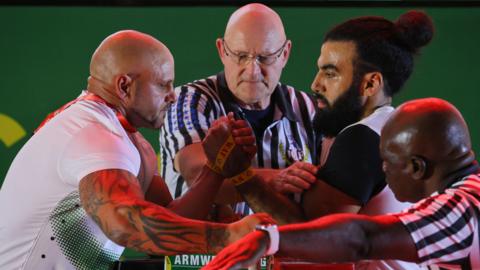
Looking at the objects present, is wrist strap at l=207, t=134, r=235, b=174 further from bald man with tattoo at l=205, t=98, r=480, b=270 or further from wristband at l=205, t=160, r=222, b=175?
bald man with tattoo at l=205, t=98, r=480, b=270

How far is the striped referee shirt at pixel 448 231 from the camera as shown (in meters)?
2.06

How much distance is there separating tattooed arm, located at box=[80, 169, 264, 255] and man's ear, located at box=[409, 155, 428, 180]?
1.68 feet

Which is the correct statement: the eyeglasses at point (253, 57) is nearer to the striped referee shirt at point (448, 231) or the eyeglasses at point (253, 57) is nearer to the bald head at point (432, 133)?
the bald head at point (432, 133)

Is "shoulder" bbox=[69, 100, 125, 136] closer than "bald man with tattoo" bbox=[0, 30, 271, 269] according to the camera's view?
No

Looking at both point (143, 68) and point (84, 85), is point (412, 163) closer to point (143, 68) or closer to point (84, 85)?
point (143, 68)

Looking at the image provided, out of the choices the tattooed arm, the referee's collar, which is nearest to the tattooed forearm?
the tattooed arm

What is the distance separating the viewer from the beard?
3.15m

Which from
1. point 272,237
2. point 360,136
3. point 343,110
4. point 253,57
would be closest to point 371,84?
point 343,110

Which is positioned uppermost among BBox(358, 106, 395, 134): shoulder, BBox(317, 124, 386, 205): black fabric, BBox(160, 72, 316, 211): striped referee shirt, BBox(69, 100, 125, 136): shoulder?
BBox(69, 100, 125, 136): shoulder

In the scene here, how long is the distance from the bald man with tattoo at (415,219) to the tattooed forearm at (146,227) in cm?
54

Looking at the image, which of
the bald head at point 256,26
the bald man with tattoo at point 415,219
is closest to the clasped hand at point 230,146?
the bald head at point 256,26

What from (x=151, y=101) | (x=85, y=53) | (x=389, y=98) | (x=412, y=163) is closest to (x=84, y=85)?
(x=85, y=53)

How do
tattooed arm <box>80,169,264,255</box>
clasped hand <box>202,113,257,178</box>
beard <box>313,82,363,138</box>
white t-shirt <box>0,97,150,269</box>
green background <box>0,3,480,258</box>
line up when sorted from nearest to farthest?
1. tattooed arm <box>80,169,264,255</box>
2. white t-shirt <box>0,97,150,269</box>
3. beard <box>313,82,363,138</box>
4. clasped hand <box>202,113,257,178</box>
5. green background <box>0,3,480,258</box>

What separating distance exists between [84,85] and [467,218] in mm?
3140
